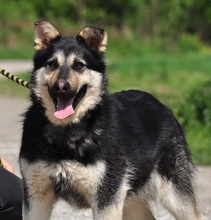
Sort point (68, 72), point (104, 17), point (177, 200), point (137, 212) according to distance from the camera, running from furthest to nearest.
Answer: point (104, 17), point (137, 212), point (177, 200), point (68, 72)

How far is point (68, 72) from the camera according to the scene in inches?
211

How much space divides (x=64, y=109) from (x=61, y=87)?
0.29 metres

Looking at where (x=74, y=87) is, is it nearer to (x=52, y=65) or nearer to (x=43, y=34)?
(x=52, y=65)

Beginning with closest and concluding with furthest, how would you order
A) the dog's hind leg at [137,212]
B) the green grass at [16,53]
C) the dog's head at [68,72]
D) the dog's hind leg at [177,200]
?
the dog's head at [68,72]
the dog's hind leg at [177,200]
the dog's hind leg at [137,212]
the green grass at [16,53]

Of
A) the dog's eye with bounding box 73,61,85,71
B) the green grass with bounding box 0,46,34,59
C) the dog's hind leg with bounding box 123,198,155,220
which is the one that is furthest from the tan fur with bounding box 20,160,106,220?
the green grass with bounding box 0,46,34,59

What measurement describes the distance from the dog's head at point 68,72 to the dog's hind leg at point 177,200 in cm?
107

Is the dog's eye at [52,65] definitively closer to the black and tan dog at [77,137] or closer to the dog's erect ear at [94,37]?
the black and tan dog at [77,137]

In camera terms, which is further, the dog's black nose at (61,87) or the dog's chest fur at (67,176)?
the dog's chest fur at (67,176)

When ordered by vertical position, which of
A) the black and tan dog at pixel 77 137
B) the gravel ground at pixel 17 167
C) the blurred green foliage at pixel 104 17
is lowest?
the blurred green foliage at pixel 104 17

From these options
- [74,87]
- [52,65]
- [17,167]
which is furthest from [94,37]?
[17,167]

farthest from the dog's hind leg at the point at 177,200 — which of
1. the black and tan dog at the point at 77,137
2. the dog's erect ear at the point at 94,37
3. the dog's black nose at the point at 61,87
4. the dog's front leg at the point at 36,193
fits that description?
the dog's black nose at the point at 61,87

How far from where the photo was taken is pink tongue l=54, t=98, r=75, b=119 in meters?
5.47

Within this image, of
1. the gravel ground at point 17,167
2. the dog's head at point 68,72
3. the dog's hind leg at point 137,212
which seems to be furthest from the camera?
the gravel ground at point 17,167

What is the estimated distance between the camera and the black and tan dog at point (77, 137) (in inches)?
215
